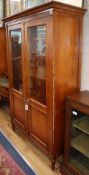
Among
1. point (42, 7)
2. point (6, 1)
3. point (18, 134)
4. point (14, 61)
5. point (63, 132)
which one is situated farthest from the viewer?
point (6, 1)

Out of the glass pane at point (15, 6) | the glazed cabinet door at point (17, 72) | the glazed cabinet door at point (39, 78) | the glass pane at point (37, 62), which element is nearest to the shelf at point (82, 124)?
the glazed cabinet door at point (39, 78)

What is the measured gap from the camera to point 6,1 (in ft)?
10.8

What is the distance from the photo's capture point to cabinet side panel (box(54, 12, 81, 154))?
1.64 meters

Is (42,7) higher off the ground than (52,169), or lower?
higher

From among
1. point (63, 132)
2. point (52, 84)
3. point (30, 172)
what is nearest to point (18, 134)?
point (30, 172)

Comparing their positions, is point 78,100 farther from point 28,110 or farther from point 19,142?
point 19,142

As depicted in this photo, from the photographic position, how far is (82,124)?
1729 millimetres

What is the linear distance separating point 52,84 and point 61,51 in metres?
0.33

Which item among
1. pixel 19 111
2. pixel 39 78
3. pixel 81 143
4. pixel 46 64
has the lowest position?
pixel 81 143

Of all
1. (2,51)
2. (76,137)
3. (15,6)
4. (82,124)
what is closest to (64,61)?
(82,124)

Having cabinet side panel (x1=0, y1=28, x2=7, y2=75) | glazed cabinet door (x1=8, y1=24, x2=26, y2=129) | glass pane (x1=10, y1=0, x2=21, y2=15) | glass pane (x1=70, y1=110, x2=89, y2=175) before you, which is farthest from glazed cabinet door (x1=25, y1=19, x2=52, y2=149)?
cabinet side panel (x1=0, y1=28, x2=7, y2=75)

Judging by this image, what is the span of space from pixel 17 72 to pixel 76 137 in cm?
118

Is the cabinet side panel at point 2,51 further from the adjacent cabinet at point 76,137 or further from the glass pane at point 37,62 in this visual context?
the adjacent cabinet at point 76,137

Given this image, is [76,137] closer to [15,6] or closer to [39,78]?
[39,78]
